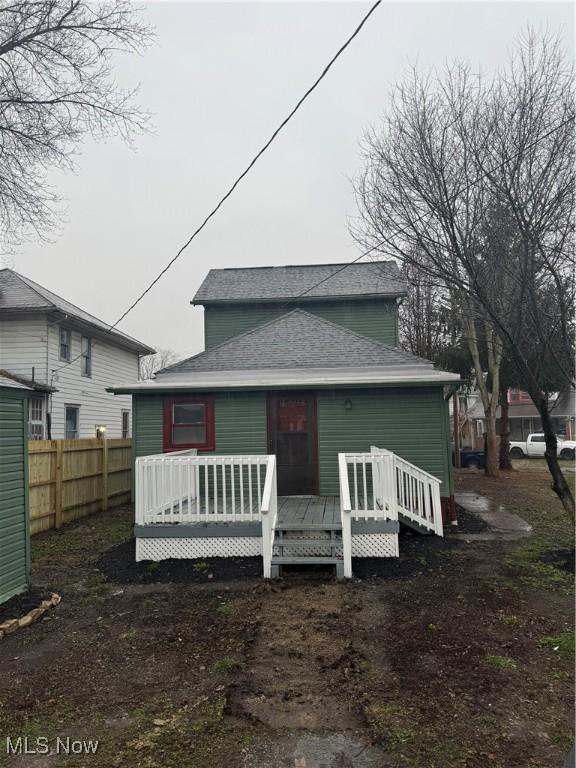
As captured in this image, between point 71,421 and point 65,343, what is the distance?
2617 millimetres

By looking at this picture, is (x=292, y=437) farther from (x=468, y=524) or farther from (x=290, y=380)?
(x=468, y=524)

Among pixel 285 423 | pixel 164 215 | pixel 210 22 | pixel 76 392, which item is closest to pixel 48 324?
pixel 76 392

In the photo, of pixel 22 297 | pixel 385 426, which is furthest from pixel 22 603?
pixel 22 297

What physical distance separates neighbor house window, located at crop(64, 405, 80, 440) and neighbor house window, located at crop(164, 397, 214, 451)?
791cm

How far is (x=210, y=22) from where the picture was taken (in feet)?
20.6

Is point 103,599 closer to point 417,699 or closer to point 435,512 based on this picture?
point 417,699

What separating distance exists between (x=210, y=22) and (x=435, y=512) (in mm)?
7523

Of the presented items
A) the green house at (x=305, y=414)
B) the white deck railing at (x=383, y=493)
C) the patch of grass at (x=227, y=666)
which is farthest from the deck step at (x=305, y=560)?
the patch of grass at (x=227, y=666)

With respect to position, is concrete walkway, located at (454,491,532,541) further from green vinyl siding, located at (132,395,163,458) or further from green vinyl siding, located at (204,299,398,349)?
green vinyl siding, located at (132,395,163,458)

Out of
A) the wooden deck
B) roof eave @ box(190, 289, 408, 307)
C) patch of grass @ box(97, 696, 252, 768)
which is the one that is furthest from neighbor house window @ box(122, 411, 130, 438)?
patch of grass @ box(97, 696, 252, 768)

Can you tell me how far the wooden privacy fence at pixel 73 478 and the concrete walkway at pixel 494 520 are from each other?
7.53 m

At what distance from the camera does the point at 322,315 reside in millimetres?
14023

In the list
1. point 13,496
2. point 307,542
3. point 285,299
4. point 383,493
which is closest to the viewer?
point 13,496

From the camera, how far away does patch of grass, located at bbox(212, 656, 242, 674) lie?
3.56 meters
